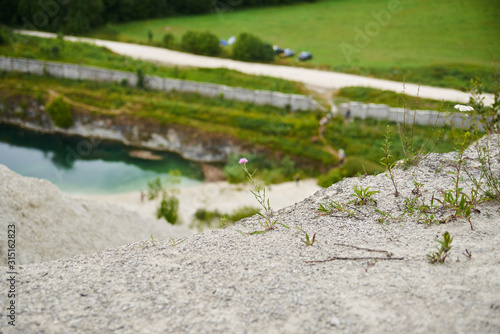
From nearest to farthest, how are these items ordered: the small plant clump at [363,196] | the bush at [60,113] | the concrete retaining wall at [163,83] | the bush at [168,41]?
the small plant clump at [363,196] < the concrete retaining wall at [163,83] < the bush at [60,113] < the bush at [168,41]

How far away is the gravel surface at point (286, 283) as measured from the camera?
475 centimetres

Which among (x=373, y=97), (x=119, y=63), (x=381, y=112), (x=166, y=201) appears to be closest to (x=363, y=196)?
(x=166, y=201)

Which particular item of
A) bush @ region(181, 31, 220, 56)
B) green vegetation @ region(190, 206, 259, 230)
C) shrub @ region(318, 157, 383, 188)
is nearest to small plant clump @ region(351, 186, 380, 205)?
green vegetation @ region(190, 206, 259, 230)

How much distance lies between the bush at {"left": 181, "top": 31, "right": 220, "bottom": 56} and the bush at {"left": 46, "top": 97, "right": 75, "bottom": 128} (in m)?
14.6

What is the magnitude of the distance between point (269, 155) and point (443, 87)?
15.5 metres

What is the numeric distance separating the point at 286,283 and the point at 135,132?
3110 cm

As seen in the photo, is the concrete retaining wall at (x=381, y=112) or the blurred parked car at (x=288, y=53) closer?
the concrete retaining wall at (x=381, y=112)

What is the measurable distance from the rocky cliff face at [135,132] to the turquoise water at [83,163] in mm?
641

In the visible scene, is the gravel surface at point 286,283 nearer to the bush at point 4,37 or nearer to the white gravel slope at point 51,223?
the white gravel slope at point 51,223

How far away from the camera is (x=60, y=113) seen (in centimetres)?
3538

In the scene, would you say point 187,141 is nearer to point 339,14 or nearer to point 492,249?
point 492,249

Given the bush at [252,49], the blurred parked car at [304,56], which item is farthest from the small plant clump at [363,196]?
the blurred parked car at [304,56]

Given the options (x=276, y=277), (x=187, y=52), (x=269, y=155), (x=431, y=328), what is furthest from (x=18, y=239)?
(x=187, y=52)

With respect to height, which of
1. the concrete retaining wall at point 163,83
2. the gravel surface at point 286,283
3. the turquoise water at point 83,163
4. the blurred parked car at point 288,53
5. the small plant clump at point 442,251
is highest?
the small plant clump at point 442,251
